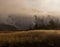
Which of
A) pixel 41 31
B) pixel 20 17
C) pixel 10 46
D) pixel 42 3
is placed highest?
pixel 42 3

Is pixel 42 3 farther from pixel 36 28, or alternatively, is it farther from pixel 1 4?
pixel 1 4

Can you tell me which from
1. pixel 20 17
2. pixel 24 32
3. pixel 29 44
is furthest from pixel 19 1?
pixel 29 44

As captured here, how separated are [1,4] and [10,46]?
44cm

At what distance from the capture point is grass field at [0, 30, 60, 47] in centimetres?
148

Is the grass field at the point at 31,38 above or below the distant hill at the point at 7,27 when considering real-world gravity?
below

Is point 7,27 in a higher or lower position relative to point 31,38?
higher

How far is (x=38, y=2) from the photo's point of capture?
1.64m

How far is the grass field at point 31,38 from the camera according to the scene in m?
1.48

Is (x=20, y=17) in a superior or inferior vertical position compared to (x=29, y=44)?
superior

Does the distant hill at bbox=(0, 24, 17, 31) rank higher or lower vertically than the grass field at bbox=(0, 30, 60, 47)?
higher

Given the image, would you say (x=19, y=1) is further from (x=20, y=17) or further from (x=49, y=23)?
(x=49, y=23)

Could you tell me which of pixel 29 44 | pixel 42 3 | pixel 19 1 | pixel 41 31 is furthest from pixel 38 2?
pixel 29 44

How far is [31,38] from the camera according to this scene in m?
1.53

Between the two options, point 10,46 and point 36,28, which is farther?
point 36,28
